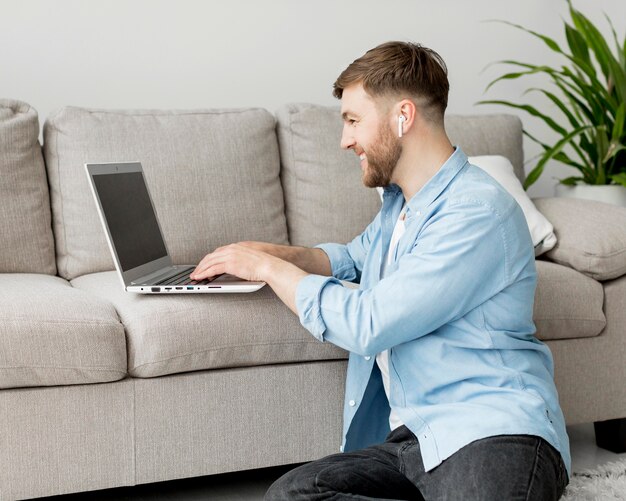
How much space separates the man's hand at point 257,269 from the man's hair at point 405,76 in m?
0.35

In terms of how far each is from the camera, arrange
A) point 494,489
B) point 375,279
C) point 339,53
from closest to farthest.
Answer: point 494,489 < point 375,279 < point 339,53

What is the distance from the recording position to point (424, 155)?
5.09 ft

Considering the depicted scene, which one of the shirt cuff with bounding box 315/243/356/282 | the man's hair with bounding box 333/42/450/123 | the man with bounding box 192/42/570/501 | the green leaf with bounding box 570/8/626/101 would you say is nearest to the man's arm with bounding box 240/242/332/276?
the shirt cuff with bounding box 315/243/356/282

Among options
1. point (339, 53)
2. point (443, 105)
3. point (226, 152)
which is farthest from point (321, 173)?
point (443, 105)

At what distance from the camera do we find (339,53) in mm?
3080

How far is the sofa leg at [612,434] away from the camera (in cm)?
233

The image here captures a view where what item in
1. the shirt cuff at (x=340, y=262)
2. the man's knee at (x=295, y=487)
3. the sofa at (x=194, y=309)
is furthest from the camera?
the shirt cuff at (x=340, y=262)

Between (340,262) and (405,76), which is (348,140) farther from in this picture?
(340,262)

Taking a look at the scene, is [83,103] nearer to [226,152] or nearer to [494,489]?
[226,152]

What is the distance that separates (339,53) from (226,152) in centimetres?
85

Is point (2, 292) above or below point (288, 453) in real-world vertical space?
above

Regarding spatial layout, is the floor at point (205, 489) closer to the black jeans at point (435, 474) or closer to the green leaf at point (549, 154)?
the black jeans at point (435, 474)

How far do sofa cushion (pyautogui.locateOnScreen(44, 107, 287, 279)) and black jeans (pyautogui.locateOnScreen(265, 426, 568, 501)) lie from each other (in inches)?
39.3

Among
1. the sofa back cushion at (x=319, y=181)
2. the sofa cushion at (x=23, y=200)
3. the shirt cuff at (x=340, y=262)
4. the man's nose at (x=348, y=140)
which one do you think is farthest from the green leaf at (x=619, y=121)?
the sofa cushion at (x=23, y=200)
